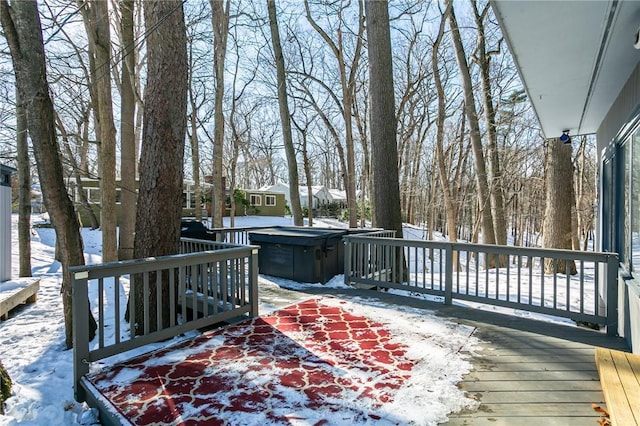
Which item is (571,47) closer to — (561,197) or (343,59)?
(561,197)

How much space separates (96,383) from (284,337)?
162 centimetres

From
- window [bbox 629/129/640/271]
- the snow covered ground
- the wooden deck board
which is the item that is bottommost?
the snow covered ground

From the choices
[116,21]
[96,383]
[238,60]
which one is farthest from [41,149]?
[238,60]

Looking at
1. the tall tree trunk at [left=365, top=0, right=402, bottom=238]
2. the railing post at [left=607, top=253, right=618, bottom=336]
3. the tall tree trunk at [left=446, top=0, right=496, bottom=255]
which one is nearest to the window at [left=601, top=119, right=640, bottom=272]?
the railing post at [left=607, top=253, right=618, bottom=336]

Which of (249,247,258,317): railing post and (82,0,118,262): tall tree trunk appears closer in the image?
(249,247,258,317): railing post

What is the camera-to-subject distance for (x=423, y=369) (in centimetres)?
297

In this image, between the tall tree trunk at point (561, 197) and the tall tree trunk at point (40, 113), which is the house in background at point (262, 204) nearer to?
the tall tree trunk at point (561, 197)

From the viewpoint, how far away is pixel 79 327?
9.40 ft

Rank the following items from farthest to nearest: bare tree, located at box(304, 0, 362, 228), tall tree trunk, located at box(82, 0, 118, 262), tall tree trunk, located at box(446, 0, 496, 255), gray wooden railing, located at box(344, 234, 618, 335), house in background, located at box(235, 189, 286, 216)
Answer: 1. house in background, located at box(235, 189, 286, 216)
2. bare tree, located at box(304, 0, 362, 228)
3. tall tree trunk, located at box(446, 0, 496, 255)
4. tall tree trunk, located at box(82, 0, 118, 262)
5. gray wooden railing, located at box(344, 234, 618, 335)

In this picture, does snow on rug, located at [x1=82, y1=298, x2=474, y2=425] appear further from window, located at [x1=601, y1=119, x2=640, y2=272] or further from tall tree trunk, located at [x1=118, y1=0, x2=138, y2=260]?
tall tree trunk, located at [x1=118, y1=0, x2=138, y2=260]

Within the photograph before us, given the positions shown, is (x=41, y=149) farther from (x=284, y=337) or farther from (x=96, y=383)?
(x=284, y=337)

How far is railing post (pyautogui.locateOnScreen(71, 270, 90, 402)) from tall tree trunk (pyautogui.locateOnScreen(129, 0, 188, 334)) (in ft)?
4.17

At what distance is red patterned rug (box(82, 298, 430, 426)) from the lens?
2.39m

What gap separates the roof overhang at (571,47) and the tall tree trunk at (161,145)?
3.44 metres
